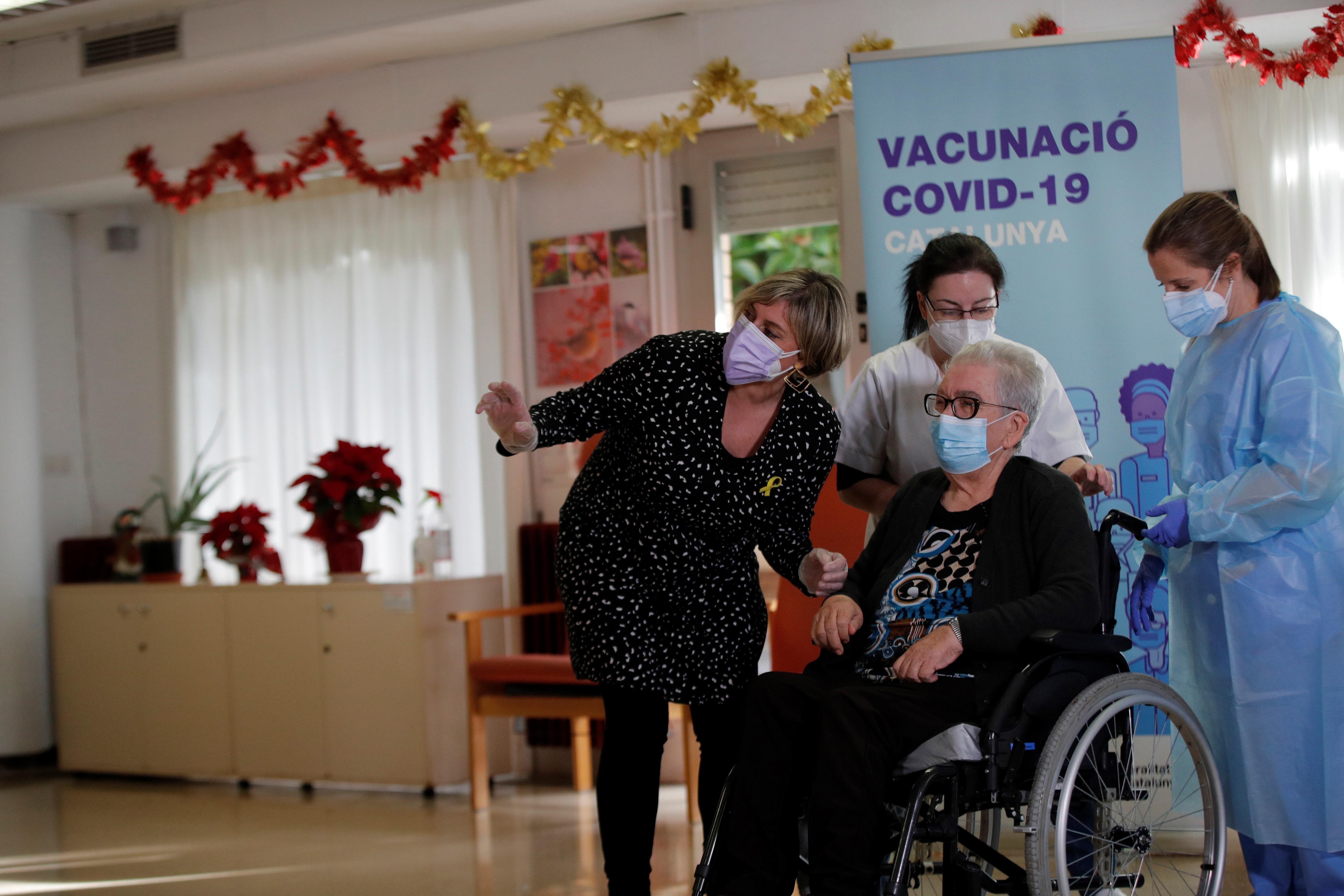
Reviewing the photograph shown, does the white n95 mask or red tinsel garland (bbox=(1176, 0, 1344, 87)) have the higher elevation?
red tinsel garland (bbox=(1176, 0, 1344, 87))

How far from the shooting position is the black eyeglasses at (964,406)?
2107mm

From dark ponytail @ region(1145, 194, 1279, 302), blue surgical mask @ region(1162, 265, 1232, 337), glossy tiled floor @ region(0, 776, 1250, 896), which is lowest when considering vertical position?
glossy tiled floor @ region(0, 776, 1250, 896)

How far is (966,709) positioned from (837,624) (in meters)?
0.27

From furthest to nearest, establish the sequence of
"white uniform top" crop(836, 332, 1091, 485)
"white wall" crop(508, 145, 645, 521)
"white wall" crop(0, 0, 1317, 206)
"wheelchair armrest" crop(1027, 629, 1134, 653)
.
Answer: "white wall" crop(508, 145, 645, 521)
"white wall" crop(0, 0, 1317, 206)
"white uniform top" crop(836, 332, 1091, 485)
"wheelchair armrest" crop(1027, 629, 1134, 653)

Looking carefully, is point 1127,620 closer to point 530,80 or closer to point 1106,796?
point 1106,796

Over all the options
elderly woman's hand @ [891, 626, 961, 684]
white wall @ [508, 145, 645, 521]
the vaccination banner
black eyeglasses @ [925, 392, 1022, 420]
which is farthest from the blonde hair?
white wall @ [508, 145, 645, 521]

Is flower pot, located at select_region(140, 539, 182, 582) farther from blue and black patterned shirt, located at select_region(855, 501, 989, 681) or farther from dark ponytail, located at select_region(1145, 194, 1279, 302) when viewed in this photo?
dark ponytail, located at select_region(1145, 194, 1279, 302)

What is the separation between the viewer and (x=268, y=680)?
4.70 m

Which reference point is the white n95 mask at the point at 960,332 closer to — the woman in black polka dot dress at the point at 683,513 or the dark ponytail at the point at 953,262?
the dark ponytail at the point at 953,262

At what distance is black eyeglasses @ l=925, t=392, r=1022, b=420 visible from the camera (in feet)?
6.91

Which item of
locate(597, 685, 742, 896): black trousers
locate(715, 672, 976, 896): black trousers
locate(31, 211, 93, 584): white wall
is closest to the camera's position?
locate(715, 672, 976, 896): black trousers

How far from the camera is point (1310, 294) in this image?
13.0ft

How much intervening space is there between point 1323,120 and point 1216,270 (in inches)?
88.4

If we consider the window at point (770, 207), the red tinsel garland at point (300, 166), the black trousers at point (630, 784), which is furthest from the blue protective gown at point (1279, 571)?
the red tinsel garland at point (300, 166)
